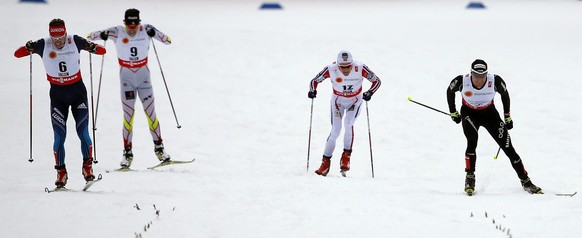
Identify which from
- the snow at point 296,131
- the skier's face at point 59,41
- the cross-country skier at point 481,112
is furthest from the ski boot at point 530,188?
the skier's face at point 59,41

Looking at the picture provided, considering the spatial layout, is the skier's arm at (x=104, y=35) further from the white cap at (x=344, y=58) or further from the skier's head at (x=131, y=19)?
the white cap at (x=344, y=58)

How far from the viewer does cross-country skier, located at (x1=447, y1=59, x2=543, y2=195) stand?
10.5 metres

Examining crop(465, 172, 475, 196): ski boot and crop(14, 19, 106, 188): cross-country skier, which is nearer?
crop(14, 19, 106, 188): cross-country skier

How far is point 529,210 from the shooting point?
9648 mm

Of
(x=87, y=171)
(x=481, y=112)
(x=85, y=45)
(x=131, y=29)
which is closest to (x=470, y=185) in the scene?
(x=481, y=112)

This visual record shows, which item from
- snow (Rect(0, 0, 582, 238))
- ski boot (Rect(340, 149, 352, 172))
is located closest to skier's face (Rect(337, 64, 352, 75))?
ski boot (Rect(340, 149, 352, 172))

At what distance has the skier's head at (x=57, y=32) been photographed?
34.1 feet

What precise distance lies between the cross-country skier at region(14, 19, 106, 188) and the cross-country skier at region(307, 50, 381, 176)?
3.32 m

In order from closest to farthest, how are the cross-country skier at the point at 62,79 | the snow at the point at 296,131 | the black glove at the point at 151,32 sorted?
1. the snow at the point at 296,131
2. the cross-country skier at the point at 62,79
3. the black glove at the point at 151,32

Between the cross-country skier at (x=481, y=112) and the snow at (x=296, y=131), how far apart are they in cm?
35

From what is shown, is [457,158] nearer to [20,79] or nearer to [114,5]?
[20,79]

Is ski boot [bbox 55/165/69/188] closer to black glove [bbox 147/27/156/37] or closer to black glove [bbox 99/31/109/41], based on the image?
black glove [bbox 99/31/109/41]

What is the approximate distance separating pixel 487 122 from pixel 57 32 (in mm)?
5666

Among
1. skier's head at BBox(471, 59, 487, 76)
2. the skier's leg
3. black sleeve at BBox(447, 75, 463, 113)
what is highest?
skier's head at BBox(471, 59, 487, 76)
